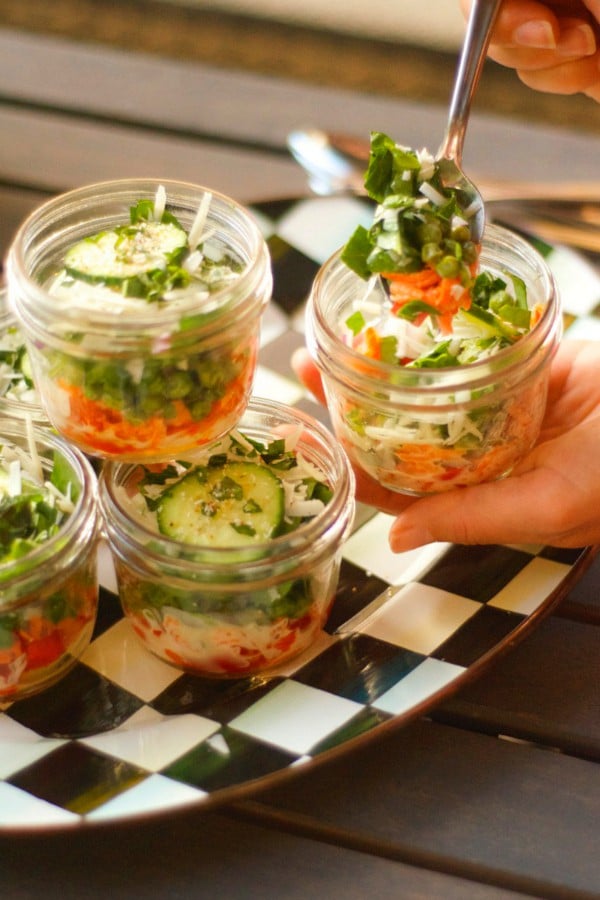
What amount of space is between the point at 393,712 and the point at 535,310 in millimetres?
633

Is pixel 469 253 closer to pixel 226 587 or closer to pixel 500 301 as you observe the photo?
pixel 500 301

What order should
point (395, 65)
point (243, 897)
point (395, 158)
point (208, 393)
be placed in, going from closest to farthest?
point (243, 897) → point (208, 393) → point (395, 158) → point (395, 65)

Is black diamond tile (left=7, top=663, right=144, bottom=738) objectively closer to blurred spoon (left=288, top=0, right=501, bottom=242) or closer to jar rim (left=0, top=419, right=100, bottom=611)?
jar rim (left=0, top=419, right=100, bottom=611)

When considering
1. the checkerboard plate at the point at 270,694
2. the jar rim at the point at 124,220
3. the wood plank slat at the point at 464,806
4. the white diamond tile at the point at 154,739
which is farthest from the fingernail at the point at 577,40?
the white diamond tile at the point at 154,739

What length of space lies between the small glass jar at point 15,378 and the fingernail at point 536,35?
98 cm

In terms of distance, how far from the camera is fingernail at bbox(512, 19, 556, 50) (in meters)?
1.93

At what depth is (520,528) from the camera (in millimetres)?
1629

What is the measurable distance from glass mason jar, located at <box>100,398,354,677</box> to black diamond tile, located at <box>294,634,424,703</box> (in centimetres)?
4

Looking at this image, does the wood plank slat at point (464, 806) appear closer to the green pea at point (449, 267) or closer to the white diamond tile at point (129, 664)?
the white diamond tile at point (129, 664)

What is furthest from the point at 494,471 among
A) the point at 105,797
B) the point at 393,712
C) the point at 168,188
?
the point at 105,797

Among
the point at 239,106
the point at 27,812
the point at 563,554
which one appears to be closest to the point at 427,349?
the point at 563,554

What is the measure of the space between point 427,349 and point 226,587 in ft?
1.54

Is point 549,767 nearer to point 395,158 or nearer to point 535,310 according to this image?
point 535,310

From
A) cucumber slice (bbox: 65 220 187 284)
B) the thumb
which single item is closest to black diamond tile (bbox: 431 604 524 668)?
the thumb
